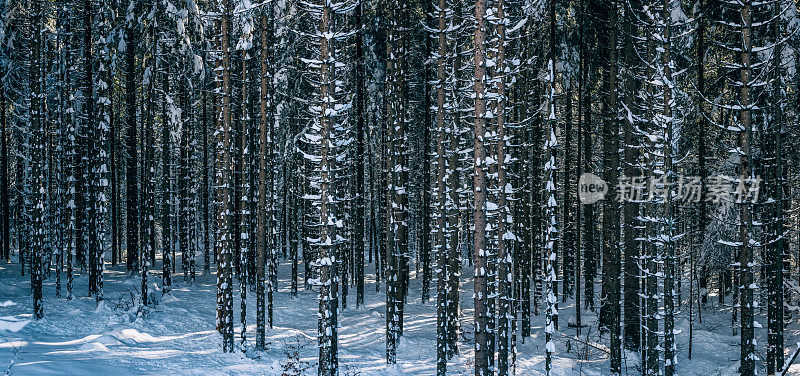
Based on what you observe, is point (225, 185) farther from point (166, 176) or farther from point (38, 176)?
point (166, 176)

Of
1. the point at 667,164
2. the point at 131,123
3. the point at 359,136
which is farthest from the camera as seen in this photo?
the point at 131,123

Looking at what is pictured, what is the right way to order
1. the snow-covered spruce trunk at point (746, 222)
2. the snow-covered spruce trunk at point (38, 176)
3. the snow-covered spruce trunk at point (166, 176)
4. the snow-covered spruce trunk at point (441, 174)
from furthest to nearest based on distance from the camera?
the snow-covered spruce trunk at point (166, 176) → the snow-covered spruce trunk at point (38, 176) → the snow-covered spruce trunk at point (441, 174) → the snow-covered spruce trunk at point (746, 222)

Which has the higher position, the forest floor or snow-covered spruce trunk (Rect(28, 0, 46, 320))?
snow-covered spruce trunk (Rect(28, 0, 46, 320))

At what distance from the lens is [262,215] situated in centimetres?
1667

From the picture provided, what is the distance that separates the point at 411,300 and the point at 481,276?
16899 mm

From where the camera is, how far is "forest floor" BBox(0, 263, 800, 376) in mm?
12906

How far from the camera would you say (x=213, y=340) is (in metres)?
16.2

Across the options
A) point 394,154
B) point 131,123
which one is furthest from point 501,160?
point 131,123

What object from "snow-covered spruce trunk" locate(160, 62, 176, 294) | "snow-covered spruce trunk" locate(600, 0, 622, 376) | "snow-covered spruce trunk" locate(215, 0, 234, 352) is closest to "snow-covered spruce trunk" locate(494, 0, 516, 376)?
"snow-covered spruce trunk" locate(600, 0, 622, 376)

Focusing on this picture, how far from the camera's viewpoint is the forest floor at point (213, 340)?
12906 mm

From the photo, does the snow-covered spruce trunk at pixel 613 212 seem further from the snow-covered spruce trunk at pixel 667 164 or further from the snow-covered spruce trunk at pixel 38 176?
the snow-covered spruce trunk at pixel 38 176

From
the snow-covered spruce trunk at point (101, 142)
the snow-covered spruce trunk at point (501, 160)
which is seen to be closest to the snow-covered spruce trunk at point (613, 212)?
the snow-covered spruce trunk at point (501, 160)

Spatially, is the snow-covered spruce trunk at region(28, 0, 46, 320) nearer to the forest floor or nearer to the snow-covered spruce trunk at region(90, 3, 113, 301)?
the forest floor

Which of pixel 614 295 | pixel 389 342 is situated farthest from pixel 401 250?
pixel 614 295
